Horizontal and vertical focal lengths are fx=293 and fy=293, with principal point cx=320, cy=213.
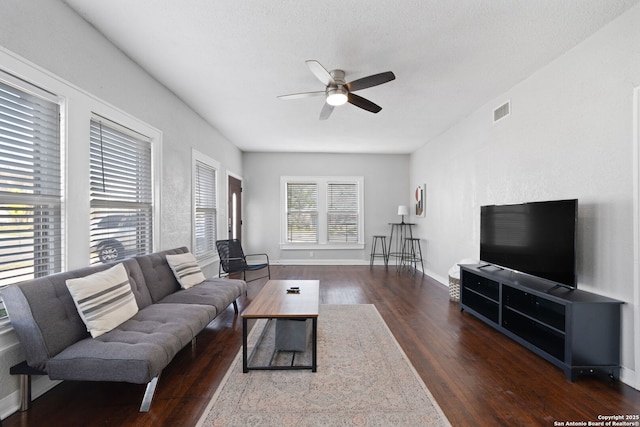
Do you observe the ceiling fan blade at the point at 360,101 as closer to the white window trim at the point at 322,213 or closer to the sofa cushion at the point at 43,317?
the sofa cushion at the point at 43,317

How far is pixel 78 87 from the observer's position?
2311mm

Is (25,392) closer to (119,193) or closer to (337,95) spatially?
(119,193)

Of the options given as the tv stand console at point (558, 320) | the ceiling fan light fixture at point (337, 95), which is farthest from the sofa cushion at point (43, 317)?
the tv stand console at point (558, 320)

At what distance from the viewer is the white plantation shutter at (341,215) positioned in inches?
286

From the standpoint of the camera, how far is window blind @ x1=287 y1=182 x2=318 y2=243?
722 centimetres

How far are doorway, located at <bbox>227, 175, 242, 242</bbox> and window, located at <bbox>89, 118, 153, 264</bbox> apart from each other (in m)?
2.73

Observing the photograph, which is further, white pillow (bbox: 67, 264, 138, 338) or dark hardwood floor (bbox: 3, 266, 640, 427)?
white pillow (bbox: 67, 264, 138, 338)

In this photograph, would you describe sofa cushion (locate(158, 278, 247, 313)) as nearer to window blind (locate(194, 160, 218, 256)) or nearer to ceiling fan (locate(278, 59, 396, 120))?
window blind (locate(194, 160, 218, 256))

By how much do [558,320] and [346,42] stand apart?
3.01m

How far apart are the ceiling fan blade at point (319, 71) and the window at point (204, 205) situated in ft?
8.48

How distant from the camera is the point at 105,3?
215 cm

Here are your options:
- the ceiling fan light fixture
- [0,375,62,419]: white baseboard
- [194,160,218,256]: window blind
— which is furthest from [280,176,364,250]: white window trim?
[0,375,62,419]: white baseboard

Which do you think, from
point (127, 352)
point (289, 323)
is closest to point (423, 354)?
point (289, 323)

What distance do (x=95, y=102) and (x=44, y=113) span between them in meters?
0.45
